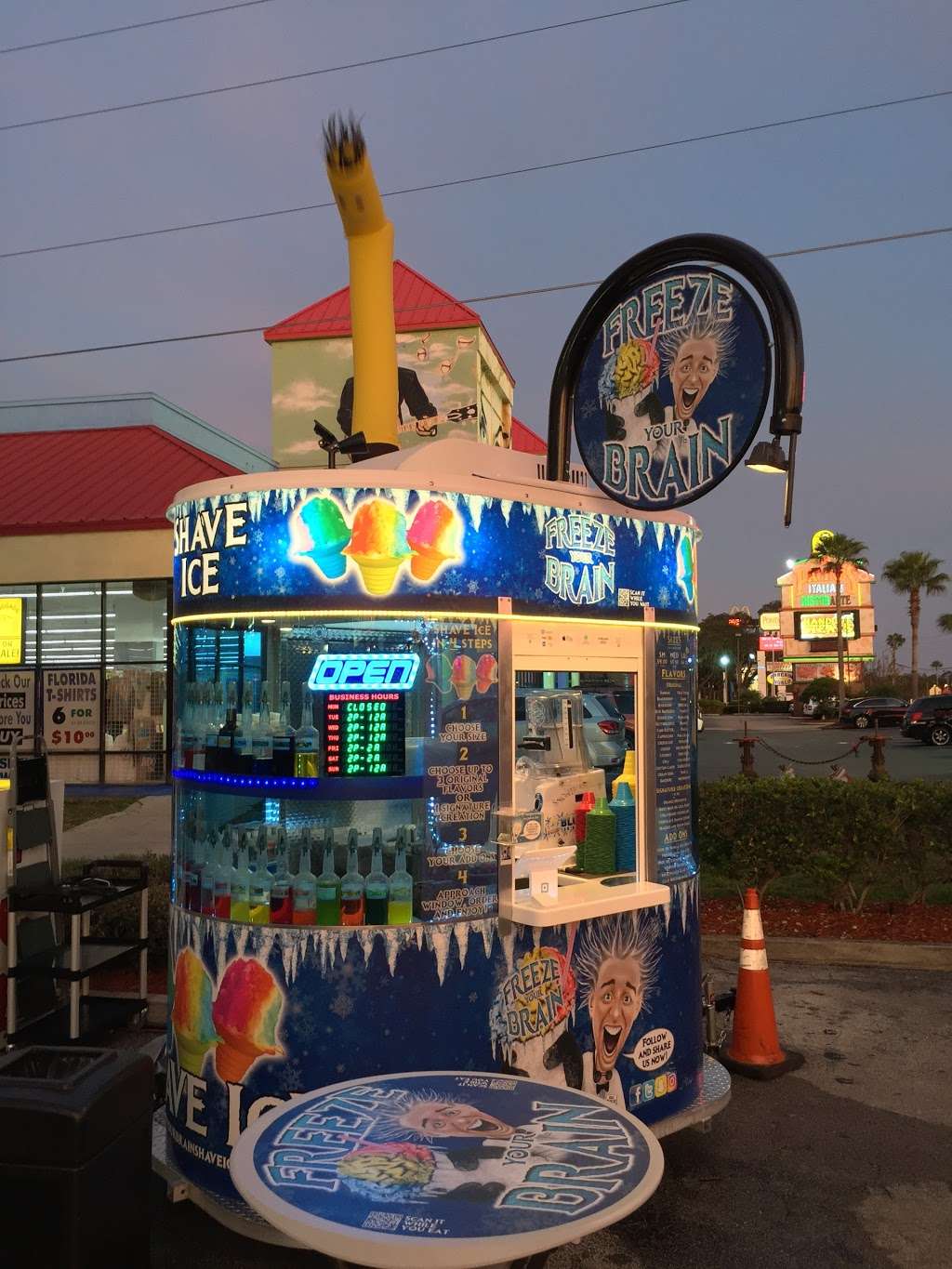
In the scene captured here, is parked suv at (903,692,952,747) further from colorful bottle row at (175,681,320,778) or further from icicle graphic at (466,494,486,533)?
colorful bottle row at (175,681,320,778)

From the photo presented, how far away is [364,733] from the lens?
4586 millimetres

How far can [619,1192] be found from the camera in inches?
107

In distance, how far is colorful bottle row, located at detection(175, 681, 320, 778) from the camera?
4578 mm

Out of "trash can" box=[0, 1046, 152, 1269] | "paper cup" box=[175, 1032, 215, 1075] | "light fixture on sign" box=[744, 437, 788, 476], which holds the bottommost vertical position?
"paper cup" box=[175, 1032, 215, 1075]

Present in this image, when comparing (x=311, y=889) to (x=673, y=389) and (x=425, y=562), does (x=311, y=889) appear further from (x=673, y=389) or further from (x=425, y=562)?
(x=673, y=389)

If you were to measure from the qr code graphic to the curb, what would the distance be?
6.23 metres

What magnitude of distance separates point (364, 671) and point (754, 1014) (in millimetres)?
3358

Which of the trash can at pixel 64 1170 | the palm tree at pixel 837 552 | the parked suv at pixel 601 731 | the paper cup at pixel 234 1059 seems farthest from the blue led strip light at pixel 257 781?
the palm tree at pixel 837 552

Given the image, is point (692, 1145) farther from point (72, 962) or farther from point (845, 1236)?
point (72, 962)

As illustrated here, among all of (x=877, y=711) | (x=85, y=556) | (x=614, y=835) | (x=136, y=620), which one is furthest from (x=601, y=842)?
(x=877, y=711)

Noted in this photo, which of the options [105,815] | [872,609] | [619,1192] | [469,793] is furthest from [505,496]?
[872,609]

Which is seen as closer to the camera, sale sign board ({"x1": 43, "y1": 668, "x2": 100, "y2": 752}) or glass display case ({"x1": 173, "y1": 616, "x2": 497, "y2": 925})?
glass display case ({"x1": 173, "y1": 616, "x2": 497, "y2": 925})

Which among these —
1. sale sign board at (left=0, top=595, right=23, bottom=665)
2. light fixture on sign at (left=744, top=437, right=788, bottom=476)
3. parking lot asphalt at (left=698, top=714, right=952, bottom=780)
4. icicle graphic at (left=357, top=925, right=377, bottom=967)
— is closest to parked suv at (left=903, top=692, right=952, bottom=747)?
parking lot asphalt at (left=698, top=714, right=952, bottom=780)

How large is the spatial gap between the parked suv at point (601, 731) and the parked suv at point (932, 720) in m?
31.1
